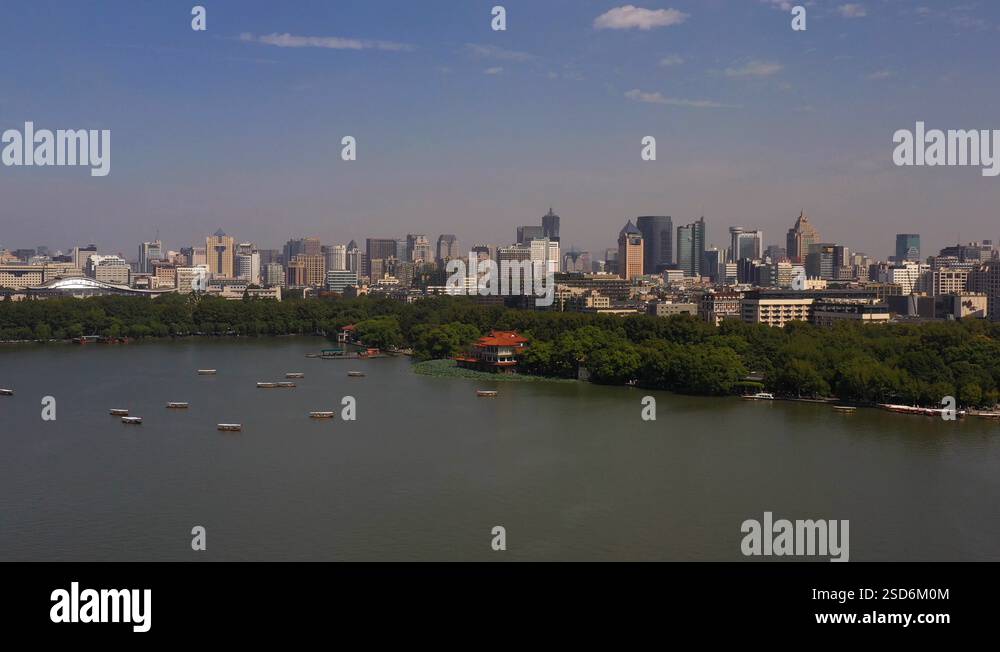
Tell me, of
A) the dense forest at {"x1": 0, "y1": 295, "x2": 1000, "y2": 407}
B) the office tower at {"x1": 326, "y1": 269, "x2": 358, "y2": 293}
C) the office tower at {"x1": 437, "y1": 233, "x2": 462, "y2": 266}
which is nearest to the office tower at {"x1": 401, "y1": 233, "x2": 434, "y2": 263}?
the office tower at {"x1": 437, "y1": 233, "x2": 462, "y2": 266}

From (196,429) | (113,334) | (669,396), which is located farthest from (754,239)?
(196,429)

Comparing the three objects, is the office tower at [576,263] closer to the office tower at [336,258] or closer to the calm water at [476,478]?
the office tower at [336,258]

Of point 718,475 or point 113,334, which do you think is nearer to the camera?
point 718,475

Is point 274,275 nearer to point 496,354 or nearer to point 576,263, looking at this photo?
point 576,263

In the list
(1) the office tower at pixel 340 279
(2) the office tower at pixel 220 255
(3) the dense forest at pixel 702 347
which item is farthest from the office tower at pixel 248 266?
(3) the dense forest at pixel 702 347

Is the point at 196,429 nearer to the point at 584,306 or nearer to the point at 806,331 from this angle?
the point at 806,331

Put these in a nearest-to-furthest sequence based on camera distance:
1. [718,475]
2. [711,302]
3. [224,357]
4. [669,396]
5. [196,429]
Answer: [718,475]
[196,429]
[669,396]
[224,357]
[711,302]
